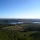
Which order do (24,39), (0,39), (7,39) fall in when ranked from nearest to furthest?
(0,39)
(7,39)
(24,39)

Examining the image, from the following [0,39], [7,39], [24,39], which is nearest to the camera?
[0,39]

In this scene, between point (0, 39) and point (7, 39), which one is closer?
point (0, 39)

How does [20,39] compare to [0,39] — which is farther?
[20,39]

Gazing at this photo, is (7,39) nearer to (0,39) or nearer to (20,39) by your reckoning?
(0,39)

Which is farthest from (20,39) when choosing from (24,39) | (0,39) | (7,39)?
(0,39)

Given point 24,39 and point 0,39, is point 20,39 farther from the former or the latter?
point 0,39

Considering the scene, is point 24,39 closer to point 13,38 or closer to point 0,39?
point 13,38

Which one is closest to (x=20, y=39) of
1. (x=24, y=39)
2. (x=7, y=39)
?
(x=24, y=39)
